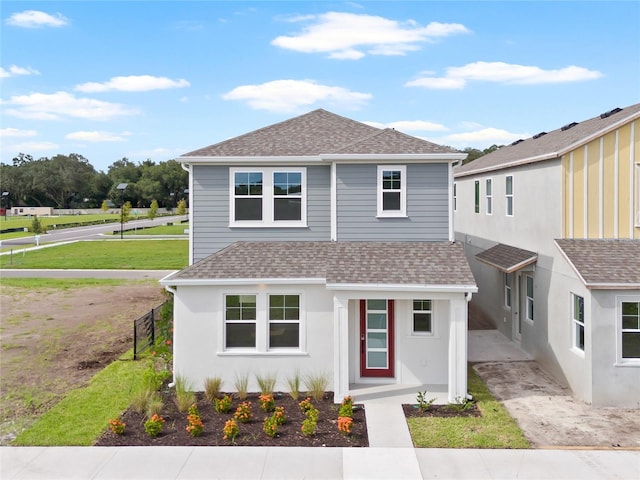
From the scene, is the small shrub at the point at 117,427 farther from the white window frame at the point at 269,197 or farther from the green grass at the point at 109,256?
the green grass at the point at 109,256

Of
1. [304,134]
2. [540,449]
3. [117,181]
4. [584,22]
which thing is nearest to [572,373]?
[540,449]

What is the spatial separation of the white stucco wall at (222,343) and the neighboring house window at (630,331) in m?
6.76

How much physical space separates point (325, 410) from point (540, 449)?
4464 mm

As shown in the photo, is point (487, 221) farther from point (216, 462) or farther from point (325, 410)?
point (216, 462)

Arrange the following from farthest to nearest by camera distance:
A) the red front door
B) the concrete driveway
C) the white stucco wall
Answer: the red front door
the white stucco wall
the concrete driveway

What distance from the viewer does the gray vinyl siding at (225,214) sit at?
609 inches

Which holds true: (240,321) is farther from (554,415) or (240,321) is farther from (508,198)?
(508,198)

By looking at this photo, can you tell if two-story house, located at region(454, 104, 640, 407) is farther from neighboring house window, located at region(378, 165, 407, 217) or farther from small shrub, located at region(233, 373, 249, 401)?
small shrub, located at region(233, 373, 249, 401)

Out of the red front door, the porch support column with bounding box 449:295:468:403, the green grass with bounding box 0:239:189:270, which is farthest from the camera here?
the green grass with bounding box 0:239:189:270

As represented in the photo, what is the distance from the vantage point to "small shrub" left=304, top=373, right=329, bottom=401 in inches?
495

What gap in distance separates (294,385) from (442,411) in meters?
3.59

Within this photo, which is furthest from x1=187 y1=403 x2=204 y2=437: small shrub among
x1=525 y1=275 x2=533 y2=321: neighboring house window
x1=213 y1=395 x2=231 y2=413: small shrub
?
x1=525 y1=275 x2=533 y2=321: neighboring house window

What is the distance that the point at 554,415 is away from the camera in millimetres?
11555

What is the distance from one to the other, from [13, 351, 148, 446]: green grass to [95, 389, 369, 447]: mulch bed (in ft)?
1.40
